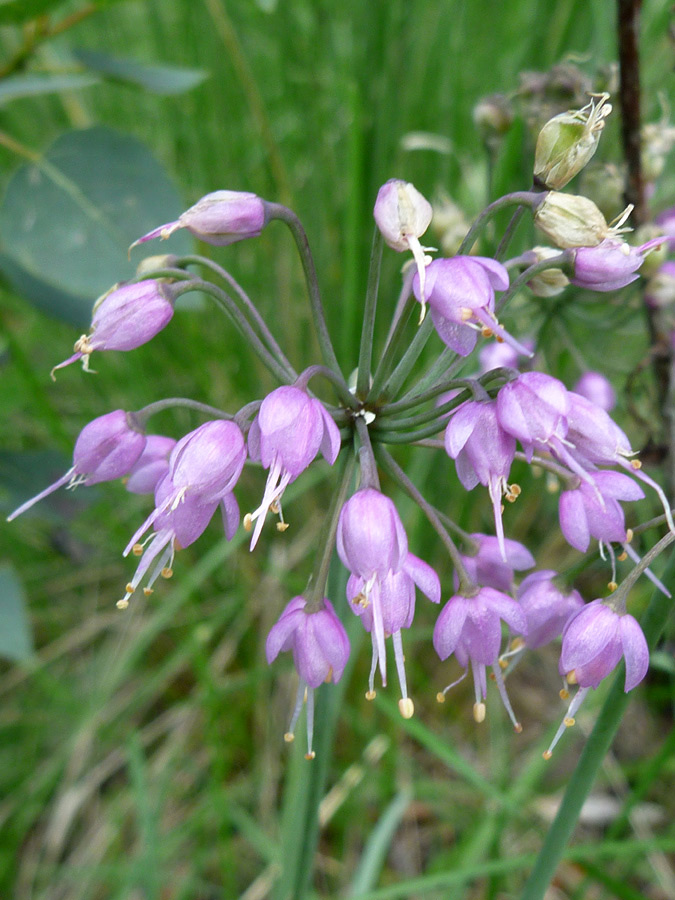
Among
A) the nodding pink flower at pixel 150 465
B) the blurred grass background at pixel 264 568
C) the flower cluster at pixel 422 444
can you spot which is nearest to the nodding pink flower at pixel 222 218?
the flower cluster at pixel 422 444

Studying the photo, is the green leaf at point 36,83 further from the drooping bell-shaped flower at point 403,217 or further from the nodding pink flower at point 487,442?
the nodding pink flower at point 487,442

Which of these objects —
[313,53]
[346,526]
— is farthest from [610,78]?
[313,53]

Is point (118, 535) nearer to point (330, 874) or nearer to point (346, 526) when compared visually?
point (330, 874)

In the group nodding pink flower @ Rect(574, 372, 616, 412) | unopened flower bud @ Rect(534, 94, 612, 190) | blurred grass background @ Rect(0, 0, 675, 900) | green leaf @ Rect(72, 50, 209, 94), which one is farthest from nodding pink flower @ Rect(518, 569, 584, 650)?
green leaf @ Rect(72, 50, 209, 94)

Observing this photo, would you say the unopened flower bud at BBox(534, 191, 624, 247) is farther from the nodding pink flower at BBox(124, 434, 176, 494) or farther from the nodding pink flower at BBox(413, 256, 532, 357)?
the nodding pink flower at BBox(124, 434, 176, 494)

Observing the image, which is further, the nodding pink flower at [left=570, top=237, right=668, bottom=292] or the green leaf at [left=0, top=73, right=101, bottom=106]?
the green leaf at [left=0, top=73, right=101, bottom=106]

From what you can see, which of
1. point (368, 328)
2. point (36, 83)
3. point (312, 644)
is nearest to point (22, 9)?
point (36, 83)
